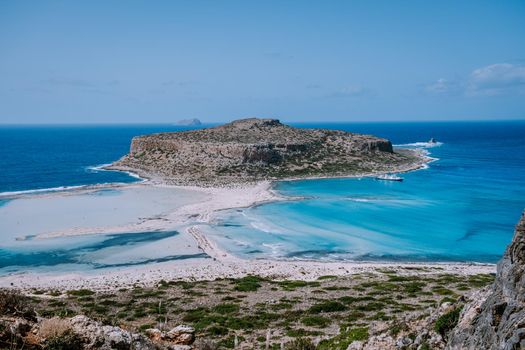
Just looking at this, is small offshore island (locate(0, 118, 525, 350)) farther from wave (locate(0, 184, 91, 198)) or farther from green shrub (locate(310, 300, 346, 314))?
wave (locate(0, 184, 91, 198))

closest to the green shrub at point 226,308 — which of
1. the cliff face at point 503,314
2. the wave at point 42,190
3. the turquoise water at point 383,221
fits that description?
the cliff face at point 503,314

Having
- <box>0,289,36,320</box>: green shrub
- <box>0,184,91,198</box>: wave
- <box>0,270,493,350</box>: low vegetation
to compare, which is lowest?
<box>0,270,493,350</box>: low vegetation

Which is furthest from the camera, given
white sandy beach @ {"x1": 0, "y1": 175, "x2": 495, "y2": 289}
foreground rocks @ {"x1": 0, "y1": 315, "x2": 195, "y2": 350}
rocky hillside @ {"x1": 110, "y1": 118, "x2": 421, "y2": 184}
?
rocky hillside @ {"x1": 110, "y1": 118, "x2": 421, "y2": 184}

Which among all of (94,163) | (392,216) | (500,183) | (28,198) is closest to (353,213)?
(392,216)

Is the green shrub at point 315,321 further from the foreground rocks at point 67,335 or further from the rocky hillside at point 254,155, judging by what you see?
the rocky hillside at point 254,155

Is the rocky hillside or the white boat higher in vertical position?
the rocky hillside

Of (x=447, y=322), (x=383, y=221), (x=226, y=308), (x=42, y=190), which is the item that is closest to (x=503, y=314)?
(x=447, y=322)

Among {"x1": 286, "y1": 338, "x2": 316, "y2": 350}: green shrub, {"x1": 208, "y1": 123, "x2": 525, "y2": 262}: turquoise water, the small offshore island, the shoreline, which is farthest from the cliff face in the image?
{"x1": 208, "y1": 123, "x2": 525, "y2": 262}: turquoise water
